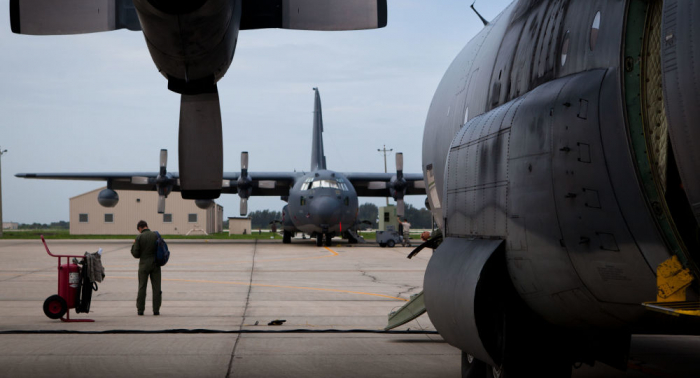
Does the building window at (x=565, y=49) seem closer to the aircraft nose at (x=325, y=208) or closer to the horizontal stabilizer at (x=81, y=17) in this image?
the horizontal stabilizer at (x=81, y=17)

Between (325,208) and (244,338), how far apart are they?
20743 millimetres

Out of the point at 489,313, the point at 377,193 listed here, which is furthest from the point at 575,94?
the point at 377,193

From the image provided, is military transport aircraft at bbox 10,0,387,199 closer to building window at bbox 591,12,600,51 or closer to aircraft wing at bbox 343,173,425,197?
building window at bbox 591,12,600,51

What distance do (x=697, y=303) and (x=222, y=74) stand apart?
12.3 feet

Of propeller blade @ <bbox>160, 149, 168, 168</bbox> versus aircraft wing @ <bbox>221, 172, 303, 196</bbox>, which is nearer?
propeller blade @ <bbox>160, 149, 168, 168</bbox>

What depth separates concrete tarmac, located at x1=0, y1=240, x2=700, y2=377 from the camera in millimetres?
7117

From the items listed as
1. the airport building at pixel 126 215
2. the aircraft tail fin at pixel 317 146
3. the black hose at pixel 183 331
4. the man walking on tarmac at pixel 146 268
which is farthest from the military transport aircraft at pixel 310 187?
the airport building at pixel 126 215

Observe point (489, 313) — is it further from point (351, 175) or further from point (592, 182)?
point (351, 175)

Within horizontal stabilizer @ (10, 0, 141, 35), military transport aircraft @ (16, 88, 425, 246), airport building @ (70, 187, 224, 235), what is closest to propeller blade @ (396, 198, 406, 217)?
military transport aircraft @ (16, 88, 425, 246)

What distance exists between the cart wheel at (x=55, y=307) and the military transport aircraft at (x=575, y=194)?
6.63 meters

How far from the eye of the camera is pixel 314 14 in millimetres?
5453

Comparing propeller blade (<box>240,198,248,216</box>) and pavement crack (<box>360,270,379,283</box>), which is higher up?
propeller blade (<box>240,198,248,216</box>)

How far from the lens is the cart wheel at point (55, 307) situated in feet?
33.5

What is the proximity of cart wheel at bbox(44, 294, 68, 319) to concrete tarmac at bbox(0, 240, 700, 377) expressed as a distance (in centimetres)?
15
